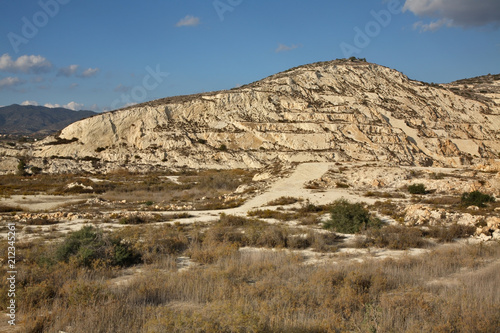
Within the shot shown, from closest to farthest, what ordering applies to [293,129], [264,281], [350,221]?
[264,281]
[350,221]
[293,129]

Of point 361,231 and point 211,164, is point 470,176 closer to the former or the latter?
point 361,231

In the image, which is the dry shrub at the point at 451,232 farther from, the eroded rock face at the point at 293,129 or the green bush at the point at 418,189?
the eroded rock face at the point at 293,129

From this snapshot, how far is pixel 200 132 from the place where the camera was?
48094 millimetres

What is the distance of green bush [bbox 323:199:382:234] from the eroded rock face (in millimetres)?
29357

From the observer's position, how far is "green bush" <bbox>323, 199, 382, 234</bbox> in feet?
38.9

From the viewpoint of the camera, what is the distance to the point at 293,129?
4644 cm

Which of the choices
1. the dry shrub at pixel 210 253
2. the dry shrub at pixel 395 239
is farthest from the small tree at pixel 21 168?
the dry shrub at pixel 395 239

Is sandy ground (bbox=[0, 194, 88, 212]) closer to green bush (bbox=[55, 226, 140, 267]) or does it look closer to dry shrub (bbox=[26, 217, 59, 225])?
dry shrub (bbox=[26, 217, 59, 225])

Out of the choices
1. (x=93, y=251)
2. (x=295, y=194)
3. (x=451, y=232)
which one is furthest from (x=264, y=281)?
(x=295, y=194)

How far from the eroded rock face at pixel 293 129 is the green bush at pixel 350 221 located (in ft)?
96.3

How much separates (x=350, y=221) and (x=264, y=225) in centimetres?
313

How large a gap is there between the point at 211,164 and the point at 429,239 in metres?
35.8

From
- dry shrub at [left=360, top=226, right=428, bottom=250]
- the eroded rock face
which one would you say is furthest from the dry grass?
the eroded rock face

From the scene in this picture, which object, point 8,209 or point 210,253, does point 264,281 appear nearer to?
point 210,253
